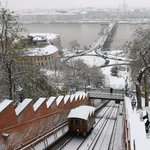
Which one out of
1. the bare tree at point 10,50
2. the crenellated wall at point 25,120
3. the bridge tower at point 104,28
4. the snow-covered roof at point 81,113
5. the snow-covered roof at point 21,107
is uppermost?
the bridge tower at point 104,28

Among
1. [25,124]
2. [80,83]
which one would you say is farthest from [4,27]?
[80,83]

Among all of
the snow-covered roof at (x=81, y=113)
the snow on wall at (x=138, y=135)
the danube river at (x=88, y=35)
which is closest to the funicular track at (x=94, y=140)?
the snow-covered roof at (x=81, y=113)

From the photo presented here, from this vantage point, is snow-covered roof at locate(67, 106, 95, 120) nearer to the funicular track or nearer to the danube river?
the funicular track

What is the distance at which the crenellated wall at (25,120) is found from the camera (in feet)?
21.2

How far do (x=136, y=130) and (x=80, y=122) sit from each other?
4.63 metres

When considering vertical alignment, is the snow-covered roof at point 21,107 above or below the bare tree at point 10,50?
below

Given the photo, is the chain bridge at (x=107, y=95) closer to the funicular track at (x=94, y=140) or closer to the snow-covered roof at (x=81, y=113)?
the funicular track at (x=94, y=140)

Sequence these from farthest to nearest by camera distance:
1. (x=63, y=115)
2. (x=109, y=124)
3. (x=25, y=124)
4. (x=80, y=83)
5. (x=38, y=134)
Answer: (x=80, y=83) → (x=109, y=124) → (x=63, y=115) → (x=38, y=134) → (x=25, y=124)

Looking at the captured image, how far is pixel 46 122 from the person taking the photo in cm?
931

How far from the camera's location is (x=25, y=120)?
24.7ft

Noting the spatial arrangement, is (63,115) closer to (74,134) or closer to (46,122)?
(74,134)

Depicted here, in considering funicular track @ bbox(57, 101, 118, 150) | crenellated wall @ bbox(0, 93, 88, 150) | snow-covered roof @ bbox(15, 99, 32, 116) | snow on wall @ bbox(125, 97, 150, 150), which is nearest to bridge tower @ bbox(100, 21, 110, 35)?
funicular track @ bbox(57, 101, 118, 150)

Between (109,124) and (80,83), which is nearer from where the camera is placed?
(109,124)

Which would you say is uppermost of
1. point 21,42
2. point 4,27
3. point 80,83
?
point 4,27
